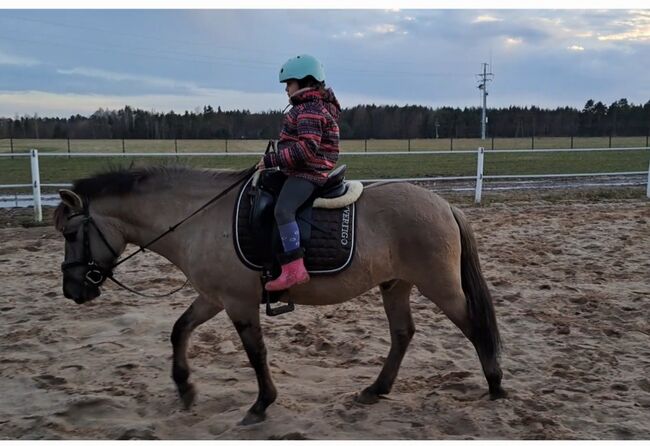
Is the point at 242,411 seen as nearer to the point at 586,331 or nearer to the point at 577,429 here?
the point at 577,429

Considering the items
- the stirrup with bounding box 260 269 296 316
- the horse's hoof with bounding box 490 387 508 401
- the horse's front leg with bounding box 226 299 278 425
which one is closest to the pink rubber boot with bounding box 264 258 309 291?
the stirrup with bounding box 260 269 296 316

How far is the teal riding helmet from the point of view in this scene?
11.2 feet

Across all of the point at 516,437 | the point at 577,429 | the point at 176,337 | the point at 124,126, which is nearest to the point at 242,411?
the point at 176,337

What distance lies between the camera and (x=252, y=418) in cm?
348

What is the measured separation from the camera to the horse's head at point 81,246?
365cm

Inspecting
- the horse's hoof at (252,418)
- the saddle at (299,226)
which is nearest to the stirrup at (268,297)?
the saddle at (299,226)

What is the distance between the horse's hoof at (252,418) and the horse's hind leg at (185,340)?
506 mm

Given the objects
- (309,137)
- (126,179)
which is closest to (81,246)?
(126,179)

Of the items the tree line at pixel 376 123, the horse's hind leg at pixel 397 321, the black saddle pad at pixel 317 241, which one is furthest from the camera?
the tree line at pixel 376 123

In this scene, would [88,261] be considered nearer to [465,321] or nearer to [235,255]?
[235,255]

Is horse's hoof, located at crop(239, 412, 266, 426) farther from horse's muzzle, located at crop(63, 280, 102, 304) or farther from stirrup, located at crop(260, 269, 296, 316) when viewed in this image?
horse's muzzle, located at crop(63, 280, 102, 304)

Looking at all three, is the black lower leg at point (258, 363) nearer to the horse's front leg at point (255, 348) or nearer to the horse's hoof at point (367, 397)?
the horse's front leg at point (255, 348)

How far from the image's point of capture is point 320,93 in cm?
348

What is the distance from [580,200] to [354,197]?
36.4 ft
